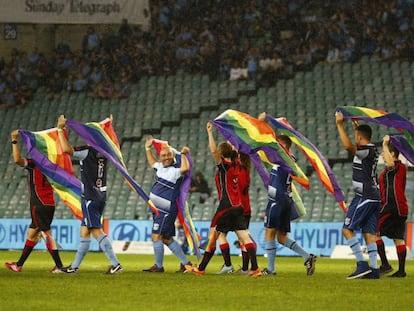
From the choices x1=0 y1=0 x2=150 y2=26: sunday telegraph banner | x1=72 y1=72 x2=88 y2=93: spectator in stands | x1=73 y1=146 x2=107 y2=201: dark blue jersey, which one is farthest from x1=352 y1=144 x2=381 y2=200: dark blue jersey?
x1=72 y1=72 x2=88 y2=93: spectator in stands

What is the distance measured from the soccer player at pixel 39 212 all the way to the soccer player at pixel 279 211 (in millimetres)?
3609

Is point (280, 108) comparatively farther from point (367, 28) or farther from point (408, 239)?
point (408, 239)

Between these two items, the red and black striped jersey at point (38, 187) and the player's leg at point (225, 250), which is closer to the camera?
the player's leg at point (225, 250)

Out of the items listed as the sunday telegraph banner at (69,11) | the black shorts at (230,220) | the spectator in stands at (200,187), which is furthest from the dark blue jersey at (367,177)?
the sunday telegraph banner at (69,11)

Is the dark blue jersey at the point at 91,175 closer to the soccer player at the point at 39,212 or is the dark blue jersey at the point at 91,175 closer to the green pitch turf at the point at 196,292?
the soccer player at the point at 39,212

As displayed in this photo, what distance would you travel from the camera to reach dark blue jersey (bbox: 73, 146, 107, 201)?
19.3 meters

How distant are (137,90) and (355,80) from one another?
8086mm

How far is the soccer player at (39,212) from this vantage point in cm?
1991

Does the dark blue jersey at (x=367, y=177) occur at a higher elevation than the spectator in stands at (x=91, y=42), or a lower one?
lower

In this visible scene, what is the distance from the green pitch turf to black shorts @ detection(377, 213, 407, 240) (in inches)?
42.5

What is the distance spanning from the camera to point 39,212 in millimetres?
19906

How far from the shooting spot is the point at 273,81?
3944cm

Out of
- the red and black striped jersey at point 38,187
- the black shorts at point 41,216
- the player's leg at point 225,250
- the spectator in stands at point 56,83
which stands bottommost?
the player's leg at point 225,250

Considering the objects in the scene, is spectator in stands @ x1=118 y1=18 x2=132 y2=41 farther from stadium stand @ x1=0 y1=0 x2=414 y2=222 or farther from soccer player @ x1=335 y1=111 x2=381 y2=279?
soccer player @ x1=335 y1=111 x2=381 y2=279
